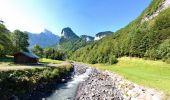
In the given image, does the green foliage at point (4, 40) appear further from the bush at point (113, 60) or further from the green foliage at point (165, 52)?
the bush at point (113, 60)

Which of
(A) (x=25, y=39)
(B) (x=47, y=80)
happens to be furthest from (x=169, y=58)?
(A) (x=25, y=39)

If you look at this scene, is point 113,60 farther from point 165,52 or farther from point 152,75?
point 152,75

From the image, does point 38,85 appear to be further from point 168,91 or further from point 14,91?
point 168,91

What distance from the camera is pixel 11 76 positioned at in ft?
120

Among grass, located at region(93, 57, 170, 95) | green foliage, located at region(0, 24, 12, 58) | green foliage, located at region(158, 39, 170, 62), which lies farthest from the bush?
green foliage, located at region(0, 24, 12, 58)

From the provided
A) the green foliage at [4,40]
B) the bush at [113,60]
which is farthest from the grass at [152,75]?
the green foliage at [4,40]

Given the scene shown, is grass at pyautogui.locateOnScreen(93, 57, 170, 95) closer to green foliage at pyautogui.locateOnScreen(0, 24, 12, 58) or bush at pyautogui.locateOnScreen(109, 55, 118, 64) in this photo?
bush at pyautogui.locateOnScreen(109, 55, 118, 64)

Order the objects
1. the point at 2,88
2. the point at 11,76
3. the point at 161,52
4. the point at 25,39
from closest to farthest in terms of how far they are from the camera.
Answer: the point at 2,88 < the point at 11,76 < the point at 161,52 < the point at 25,39

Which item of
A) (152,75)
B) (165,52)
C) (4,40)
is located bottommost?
(152,75)

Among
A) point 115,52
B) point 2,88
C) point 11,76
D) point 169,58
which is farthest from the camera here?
point 115,52

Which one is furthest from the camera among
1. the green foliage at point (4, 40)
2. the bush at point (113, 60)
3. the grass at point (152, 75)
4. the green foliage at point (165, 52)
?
the bush at point (113, 60)

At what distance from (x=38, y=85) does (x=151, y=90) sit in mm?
19391

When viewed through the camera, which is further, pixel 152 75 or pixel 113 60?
pixel 113 60

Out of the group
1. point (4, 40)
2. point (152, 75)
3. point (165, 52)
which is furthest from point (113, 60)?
point (4, 40)
